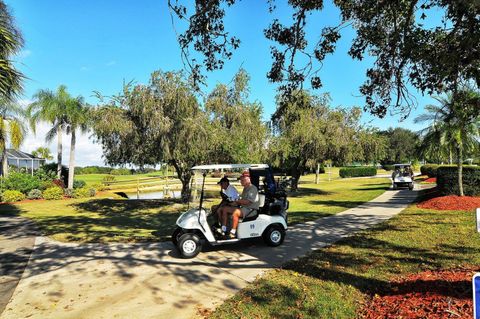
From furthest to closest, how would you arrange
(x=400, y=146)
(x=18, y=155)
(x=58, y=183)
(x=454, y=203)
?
(x=400, y=146) < (x=18, y=155) < (x=58, y=183) < (x=454, y=203)

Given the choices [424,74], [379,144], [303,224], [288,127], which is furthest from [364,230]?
[379,144]

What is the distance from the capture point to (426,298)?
14.8 feet

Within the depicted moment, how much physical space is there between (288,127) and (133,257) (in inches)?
680

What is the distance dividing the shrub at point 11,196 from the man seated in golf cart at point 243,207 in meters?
17.3

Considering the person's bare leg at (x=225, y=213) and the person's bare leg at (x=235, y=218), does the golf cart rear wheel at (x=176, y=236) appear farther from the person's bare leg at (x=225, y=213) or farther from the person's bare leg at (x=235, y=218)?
the person's bare leg at (x=235, y=218)

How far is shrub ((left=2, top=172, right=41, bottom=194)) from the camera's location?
2048 centimetres

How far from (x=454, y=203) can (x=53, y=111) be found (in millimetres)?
25062

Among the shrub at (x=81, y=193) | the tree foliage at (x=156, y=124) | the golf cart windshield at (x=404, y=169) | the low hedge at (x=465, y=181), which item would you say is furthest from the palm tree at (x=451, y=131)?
the shrub at (x=81, y=193)

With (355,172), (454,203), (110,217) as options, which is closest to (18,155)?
(110,217)

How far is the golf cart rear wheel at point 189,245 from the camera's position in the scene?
7.10 metres

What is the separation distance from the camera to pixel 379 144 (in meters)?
25.6

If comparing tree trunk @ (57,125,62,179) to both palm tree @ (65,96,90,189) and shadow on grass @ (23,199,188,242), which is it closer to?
palm tree @ (65,96,90,189)

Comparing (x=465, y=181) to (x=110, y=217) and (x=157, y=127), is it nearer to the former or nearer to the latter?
(x=157, y=127)

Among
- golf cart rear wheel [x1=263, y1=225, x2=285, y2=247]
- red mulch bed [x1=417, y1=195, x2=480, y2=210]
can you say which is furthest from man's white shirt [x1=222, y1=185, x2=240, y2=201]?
red mulch bed [x1=417, y1=195, x2=480, y2=210]
